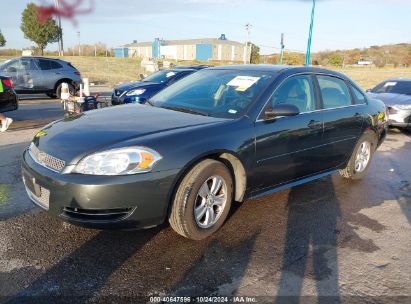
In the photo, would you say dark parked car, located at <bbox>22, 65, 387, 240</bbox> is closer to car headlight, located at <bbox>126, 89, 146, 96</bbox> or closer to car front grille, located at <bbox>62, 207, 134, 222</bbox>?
car front grille, located at <bbox>62, 207, 134, 222</bbox>

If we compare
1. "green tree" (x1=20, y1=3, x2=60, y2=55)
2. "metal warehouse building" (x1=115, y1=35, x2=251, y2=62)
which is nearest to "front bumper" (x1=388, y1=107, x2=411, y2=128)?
"green tree" (x1=20, y1=3, x2=60, y2=55)

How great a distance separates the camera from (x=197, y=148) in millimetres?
3279

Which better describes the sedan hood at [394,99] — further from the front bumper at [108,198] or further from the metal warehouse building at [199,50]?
the metal warehouse building at [199,50]

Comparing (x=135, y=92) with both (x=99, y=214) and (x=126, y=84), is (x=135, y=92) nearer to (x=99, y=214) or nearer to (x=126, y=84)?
(x=126, y=84)

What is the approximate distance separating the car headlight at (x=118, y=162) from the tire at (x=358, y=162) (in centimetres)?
334

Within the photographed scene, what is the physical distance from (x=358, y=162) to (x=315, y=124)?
5.04 feet

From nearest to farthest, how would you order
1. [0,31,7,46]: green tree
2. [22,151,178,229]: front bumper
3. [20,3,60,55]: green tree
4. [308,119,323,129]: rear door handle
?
[22,151,178,229]: front bumper → [308,119,323,129]: rear door handle → [20,3,60,55]: green tree → [0,31,7,46]: green tree

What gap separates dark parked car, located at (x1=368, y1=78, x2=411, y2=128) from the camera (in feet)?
31.2

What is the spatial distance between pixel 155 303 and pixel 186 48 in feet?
297

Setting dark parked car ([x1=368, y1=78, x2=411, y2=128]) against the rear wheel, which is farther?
the rear wheel

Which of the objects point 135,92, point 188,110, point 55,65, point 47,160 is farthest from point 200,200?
point 55,65

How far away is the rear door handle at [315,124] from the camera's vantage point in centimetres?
435

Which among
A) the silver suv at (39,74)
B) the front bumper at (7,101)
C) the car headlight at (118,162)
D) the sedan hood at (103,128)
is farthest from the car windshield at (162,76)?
the car headlight at (118,162)

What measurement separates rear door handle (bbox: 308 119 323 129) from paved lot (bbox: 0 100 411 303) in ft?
2.93
